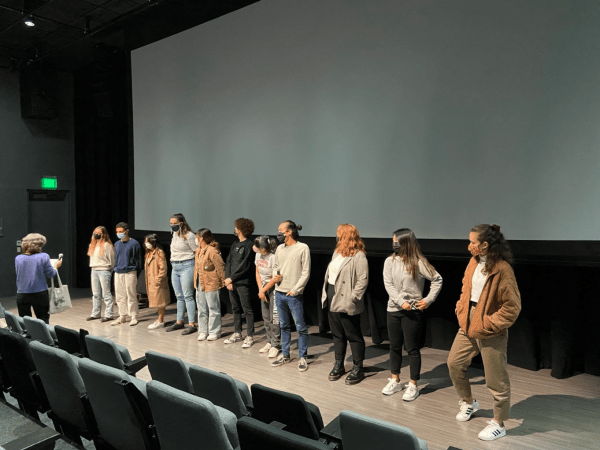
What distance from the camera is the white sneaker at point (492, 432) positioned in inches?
120

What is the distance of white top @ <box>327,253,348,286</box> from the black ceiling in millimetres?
4195

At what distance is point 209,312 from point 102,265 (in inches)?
86.1

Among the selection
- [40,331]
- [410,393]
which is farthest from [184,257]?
[410,393]

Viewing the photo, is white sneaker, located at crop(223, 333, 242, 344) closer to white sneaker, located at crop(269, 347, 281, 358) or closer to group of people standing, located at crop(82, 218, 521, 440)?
group of people standing, located at crop(82, 218, 521, 440)

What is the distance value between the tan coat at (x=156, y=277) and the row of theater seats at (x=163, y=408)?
321 cm

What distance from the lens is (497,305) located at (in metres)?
3.01

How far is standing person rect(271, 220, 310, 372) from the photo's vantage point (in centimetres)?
451

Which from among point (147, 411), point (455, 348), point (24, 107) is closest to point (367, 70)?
point (455, 348)

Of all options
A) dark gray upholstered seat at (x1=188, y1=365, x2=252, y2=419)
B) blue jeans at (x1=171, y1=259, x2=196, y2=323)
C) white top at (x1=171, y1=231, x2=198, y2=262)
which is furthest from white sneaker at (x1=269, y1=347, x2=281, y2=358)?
dark gray upholstered seat at (x1=188, y1=365, x2=252, y2=419)

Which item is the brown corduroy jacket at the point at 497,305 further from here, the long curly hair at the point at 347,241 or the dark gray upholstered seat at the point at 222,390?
the dark gray upholstered seat at the point at 222,390

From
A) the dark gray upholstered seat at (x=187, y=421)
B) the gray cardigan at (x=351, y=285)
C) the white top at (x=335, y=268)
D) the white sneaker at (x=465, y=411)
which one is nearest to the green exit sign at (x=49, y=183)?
the white top at (x=335, y=268)

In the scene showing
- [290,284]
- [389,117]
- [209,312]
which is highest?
[389,117]

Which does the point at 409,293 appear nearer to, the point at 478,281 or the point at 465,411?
the point at 478,281

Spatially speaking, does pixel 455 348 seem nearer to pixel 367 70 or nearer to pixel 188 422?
pixel 188 422
